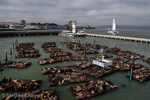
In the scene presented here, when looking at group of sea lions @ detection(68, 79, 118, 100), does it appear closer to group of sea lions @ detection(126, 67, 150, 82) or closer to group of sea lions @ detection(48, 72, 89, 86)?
group of sea lions @ detection(48, 72, 89, 86)

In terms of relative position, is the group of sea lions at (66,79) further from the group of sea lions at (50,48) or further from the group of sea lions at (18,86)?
the group of sea lions at (50,48)

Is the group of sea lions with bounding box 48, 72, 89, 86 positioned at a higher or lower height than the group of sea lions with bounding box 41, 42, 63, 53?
lower

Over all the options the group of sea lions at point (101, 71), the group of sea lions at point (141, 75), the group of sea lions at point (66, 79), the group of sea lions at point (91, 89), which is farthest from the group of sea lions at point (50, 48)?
the group of sea lions at point (141, 75)

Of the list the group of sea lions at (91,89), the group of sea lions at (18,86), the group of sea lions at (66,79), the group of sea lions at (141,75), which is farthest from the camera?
the group of sea lions at (141,75)

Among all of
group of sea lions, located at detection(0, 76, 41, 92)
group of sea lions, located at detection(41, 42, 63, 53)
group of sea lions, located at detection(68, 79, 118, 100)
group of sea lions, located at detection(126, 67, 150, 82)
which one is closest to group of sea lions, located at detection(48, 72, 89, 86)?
group of sea lions, located at detection(68, 79, 118, 100)

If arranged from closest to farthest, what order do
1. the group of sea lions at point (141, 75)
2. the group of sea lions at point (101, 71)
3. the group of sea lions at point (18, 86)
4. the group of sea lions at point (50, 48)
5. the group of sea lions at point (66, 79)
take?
the group of sea lions at point (18, 86) → the group of sea lions at point (66, 79) → the group of sea lions at point (141, 75) → the group of sea lions at point (101, 71) → the group of sea lions at point (50, 48)

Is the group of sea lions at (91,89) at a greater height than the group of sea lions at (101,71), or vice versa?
the group of sea lions at (101,71)

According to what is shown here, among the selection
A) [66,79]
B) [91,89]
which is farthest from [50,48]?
[91,89]

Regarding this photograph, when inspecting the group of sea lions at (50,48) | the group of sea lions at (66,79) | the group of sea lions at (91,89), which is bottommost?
the group of sea lions at (91,89)

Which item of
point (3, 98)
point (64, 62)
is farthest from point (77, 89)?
point (64, 62)
